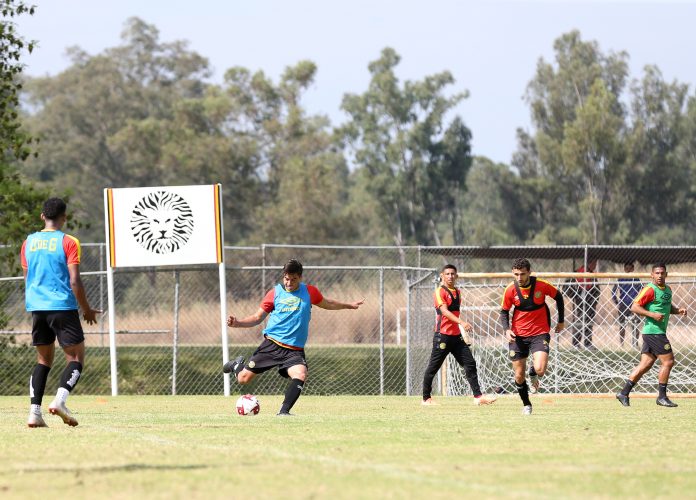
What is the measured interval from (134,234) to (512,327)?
8.13 metres

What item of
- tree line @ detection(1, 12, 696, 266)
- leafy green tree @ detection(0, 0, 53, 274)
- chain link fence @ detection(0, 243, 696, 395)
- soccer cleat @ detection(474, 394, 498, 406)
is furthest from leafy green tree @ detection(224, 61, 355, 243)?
soccer cleat @ detection(474, 394, 498, 406)

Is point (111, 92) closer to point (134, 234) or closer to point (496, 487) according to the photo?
point (134, 234)

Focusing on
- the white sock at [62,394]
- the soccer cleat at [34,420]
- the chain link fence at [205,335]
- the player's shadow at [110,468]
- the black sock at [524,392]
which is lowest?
the chain link fence at [205,335]

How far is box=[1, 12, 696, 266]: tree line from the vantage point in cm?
5950

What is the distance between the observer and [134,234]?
21.8 meters

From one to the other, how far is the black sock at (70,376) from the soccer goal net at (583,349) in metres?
12.1

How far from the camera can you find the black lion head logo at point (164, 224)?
2173 cm

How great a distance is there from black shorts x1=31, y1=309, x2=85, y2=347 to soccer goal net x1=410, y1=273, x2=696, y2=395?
39.7 ft

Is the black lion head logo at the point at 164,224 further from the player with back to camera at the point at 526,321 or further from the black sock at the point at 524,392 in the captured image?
the black sock at the point at 524,392

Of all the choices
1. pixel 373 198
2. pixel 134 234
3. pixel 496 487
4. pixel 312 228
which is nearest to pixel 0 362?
pixel 134 234

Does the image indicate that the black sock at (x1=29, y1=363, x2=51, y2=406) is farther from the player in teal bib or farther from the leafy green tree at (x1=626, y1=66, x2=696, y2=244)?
the leafy green tree at (x1=626, y1=66, x2=696, y2=244)

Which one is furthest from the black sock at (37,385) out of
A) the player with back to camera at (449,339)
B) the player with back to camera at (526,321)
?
the player with back to camera at (449,339)

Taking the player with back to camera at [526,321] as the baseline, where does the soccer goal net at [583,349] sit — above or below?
below

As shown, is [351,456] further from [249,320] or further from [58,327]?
[249,320]
